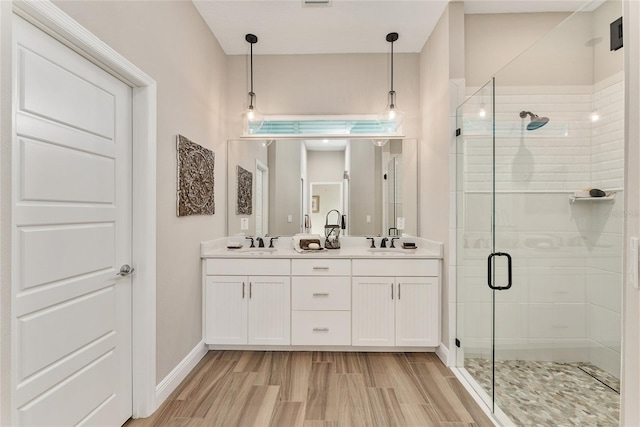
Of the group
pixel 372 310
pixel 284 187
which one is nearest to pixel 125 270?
pixel 284 187

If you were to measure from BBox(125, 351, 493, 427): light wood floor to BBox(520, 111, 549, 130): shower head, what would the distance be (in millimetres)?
1769

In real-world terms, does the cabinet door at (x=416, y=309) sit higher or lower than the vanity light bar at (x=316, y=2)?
lower

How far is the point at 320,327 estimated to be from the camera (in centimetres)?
254

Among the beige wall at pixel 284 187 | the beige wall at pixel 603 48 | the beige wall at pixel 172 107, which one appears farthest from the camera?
the beige wall at pixel 284 187

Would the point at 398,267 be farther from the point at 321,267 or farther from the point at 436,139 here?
the point at 436,139

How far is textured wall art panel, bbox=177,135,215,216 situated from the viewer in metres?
2.14

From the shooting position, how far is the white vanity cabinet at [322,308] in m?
2.54

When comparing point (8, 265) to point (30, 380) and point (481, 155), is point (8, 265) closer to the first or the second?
point (30, 380)

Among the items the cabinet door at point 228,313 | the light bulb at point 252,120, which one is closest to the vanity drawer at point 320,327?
the cabinet door at point 228,313

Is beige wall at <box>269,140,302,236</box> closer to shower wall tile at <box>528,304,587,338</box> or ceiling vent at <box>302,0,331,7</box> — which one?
ceiling vent at <box>302,0,331,7</box>

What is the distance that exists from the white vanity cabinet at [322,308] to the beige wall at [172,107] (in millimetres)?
829

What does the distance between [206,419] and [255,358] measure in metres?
0.75

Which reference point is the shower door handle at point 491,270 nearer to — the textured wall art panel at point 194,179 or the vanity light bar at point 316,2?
the textured wall art panel at point 194,179

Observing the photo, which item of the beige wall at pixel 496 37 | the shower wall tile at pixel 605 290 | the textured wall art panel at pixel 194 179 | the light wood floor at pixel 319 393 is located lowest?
the light wood floor at pixel 319 393
